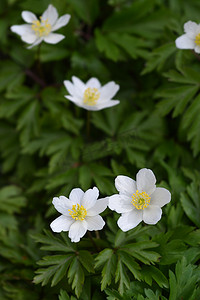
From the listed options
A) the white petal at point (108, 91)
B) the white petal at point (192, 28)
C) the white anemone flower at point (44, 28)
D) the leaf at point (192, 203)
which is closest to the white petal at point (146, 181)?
the leaf at point (192, 203)

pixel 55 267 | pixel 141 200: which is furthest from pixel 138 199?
pixel 55 267

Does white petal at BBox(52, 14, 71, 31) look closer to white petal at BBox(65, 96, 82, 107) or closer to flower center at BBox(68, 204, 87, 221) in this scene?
white petal at BBox(65, 96, 82, 107)

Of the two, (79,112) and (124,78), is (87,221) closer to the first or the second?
(79,112)

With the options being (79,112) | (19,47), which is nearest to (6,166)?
(79,112)

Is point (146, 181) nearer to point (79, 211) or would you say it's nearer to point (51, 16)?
point (79, 211)

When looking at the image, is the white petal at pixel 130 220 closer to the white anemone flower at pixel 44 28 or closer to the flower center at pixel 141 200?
the flower center at pixel 141 200

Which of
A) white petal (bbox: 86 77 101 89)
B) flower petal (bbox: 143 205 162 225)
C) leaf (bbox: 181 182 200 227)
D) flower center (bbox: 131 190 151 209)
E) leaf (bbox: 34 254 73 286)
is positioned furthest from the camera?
white petal (bbox: 86 77 101 89)

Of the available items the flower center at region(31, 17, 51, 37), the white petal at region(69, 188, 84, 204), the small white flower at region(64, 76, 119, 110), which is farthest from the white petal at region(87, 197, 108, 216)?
the flower center at region(31, 17, 51, 37)
